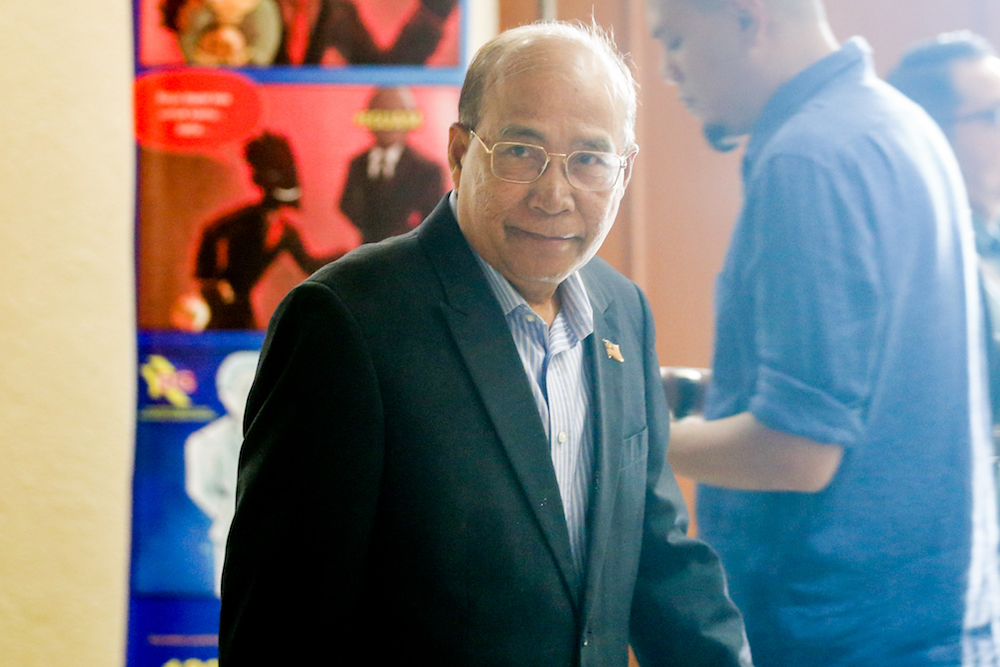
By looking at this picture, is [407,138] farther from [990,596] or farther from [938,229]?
[990,596]

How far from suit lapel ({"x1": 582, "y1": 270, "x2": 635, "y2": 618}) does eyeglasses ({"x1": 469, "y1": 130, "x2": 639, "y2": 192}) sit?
23 cm

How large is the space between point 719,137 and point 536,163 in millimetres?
826

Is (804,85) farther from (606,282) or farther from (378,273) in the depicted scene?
(378,273)

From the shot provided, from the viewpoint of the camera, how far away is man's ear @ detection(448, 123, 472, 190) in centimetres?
111

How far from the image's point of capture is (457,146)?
1.13 m

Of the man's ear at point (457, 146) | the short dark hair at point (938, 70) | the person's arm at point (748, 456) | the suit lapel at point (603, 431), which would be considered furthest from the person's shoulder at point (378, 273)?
the short dark hair at point (938, 70)

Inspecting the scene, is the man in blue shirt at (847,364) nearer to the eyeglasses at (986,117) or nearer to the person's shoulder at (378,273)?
the eyeglasses at (986,117)

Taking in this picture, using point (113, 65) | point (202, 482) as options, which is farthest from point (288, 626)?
point (113, 65)

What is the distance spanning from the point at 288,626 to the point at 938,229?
151 centimetres

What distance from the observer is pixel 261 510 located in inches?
37.1

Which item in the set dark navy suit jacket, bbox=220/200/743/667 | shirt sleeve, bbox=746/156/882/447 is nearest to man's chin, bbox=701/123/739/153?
shirt sleeve, bbox=746/156/882/447

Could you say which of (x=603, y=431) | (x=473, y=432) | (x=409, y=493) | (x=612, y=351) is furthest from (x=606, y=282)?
(x=409, y=493)

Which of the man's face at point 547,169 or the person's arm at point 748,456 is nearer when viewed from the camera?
the man's face at point 547,169

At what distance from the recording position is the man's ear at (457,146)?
1.11m
